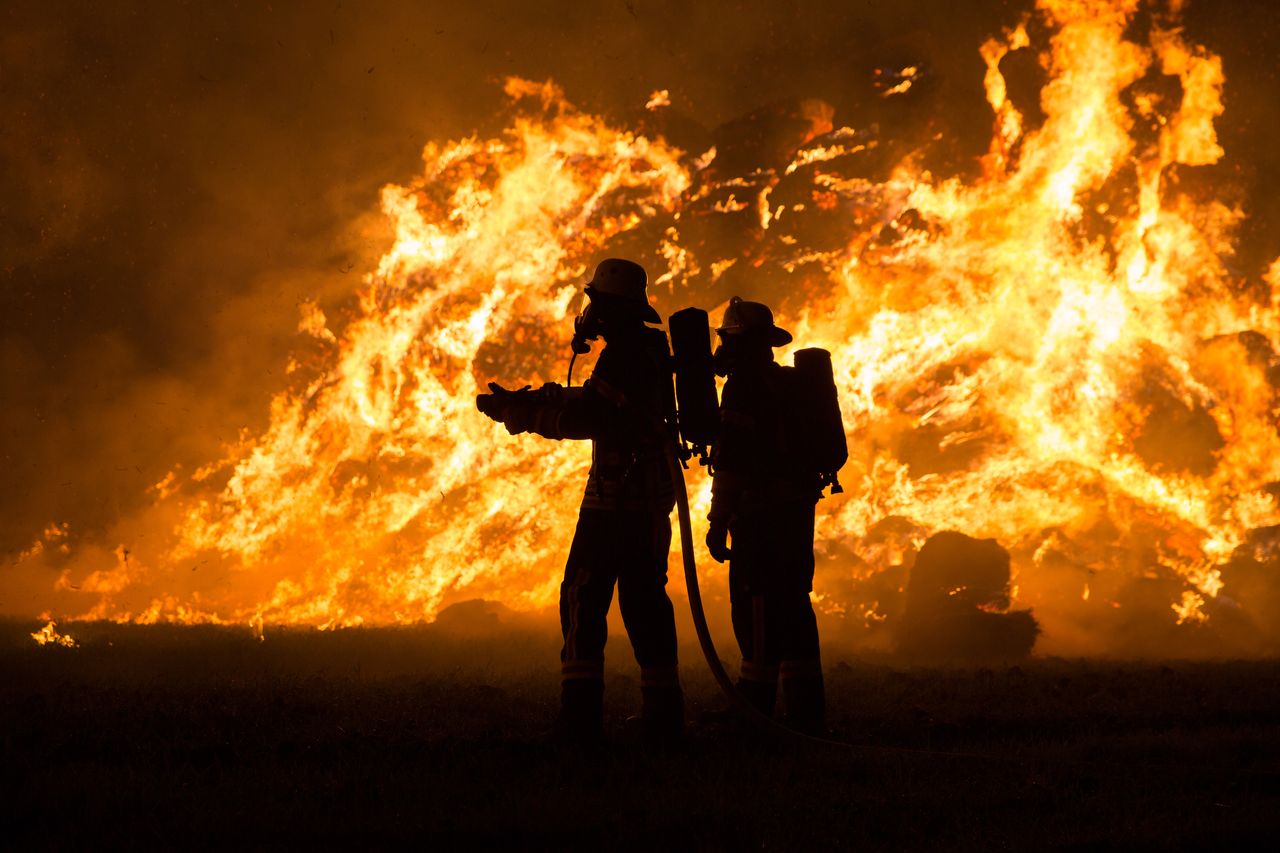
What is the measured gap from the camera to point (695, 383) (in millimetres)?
6879

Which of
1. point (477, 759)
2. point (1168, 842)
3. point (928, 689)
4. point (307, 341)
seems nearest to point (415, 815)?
point (477, 759)

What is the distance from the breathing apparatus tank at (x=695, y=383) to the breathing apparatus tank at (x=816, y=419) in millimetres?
888

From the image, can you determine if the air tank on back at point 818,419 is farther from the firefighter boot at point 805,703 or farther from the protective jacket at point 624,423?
the firefighter boot at point 805,703

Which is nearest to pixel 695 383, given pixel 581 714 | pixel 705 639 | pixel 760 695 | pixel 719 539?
pixel 719 539

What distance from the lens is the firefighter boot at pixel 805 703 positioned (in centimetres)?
677

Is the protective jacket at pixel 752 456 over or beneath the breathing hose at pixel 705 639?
over


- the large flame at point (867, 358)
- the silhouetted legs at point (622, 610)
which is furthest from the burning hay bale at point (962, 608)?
the silhouetted legs at point (622, 610)

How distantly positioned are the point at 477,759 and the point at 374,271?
65.8 ft

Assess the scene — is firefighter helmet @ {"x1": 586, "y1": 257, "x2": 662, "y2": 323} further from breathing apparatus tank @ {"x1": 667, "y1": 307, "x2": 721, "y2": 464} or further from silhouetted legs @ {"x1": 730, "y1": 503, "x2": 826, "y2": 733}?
silhouetted legs @ {"x1": 730, "y1": 503, "x2": 826, "y2": 733}

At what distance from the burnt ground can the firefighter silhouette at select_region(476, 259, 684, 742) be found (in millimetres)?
375

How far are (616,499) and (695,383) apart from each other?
1.08 meters

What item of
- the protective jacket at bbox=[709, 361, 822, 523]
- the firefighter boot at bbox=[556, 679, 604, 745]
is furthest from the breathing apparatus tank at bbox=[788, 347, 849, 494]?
the firefighter boot at bbox=[556, 679, 604, 745]

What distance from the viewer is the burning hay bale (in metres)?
19.3

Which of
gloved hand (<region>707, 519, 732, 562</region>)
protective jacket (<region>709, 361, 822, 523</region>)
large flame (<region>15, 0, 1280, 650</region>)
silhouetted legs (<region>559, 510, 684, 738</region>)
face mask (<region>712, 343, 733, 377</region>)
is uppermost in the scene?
large flame (<region>15, 0, 1280, 650</region>)
